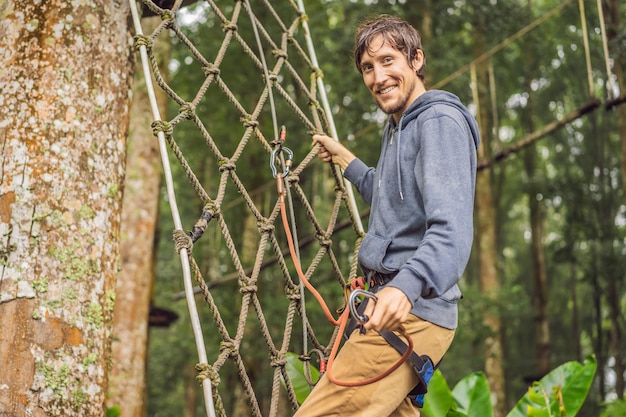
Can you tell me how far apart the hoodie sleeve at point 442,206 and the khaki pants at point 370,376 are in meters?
0.21

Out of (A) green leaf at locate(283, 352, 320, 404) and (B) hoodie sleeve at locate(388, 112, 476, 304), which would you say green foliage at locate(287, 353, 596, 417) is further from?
(B) hoodie sleeve at locate(388, 112, 476, 304)

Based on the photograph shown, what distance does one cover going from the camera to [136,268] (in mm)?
4410

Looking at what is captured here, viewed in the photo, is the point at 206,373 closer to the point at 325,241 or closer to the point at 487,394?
the point at 325,241

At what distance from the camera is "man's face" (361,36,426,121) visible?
5.18ft

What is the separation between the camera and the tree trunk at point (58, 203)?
1634 mm

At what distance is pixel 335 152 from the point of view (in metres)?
2.16

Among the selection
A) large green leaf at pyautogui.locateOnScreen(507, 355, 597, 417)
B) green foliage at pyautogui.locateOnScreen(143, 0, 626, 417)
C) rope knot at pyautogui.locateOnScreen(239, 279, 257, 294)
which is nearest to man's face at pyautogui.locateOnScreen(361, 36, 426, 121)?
rope knot at pyautogui.locateOnScreen(239, 279, 257, 294)

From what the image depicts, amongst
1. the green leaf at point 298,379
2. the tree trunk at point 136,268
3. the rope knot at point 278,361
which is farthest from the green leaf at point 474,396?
the tree trunk at point 136,268

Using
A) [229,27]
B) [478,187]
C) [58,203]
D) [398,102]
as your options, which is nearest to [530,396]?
[398,102]

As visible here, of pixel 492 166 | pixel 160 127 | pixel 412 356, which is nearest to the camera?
pixel 412 356

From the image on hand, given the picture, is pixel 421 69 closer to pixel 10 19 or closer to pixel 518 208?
pixel 10 19

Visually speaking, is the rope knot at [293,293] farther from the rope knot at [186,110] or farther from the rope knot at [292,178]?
the rope knot at [186,110]

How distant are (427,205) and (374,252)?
0.77 feet

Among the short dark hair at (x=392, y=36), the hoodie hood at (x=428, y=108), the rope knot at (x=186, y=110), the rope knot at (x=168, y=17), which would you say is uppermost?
the rope knot at (x=168, y=17)
